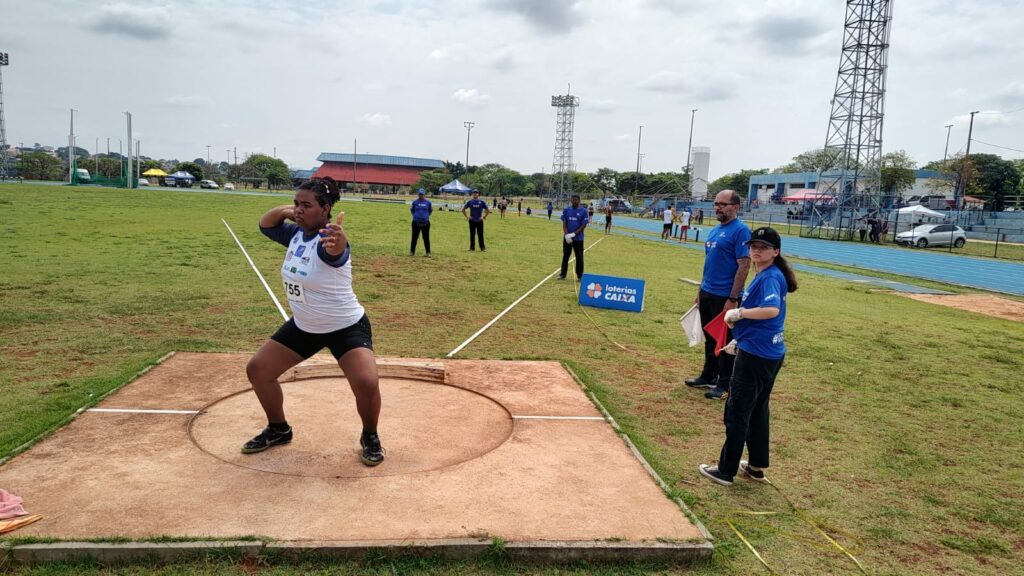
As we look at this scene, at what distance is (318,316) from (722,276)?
406cm

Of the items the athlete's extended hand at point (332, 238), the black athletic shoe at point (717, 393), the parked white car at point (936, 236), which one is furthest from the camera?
the parked white car at point (936, 236)

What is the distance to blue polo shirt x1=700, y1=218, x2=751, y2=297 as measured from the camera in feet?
19.9

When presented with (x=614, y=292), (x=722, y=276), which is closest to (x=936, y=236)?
(x=614, y=292)

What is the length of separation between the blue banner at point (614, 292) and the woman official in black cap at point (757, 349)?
6.78 metres

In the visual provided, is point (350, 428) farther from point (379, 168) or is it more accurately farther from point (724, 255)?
point (379, 168)

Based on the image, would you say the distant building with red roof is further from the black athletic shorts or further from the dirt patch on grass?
the black athletic shorts

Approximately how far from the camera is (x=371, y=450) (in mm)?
4180

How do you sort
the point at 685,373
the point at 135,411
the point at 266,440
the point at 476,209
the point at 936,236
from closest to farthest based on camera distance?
1. the point at 266,440
2. the point at 135,411
3. the point at 685,373
4. the point at 476,209
5. the point at 936,236

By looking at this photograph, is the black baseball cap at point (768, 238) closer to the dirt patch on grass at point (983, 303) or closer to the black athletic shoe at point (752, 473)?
the black athletic shoe at point (752, 473)

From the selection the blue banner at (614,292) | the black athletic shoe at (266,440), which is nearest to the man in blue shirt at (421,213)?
the blue banner at (614,292)

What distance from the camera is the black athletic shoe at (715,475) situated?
431cm

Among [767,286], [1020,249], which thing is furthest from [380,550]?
[1020,249]

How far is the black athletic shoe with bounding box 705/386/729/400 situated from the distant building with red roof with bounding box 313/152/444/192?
115 meters

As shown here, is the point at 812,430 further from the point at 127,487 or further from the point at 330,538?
the point at 127,487
